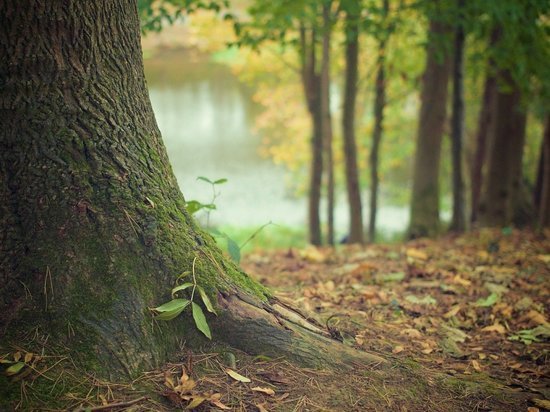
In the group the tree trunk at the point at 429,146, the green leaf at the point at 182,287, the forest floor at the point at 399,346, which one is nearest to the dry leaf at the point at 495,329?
the forest floor at the point at 399,346

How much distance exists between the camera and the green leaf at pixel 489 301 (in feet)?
13.0

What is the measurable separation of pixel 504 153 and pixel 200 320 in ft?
24.6

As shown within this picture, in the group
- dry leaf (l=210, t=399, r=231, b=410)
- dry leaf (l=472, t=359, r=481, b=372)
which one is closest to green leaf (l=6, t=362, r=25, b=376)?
dry leaf (l=210, t=399, r=231, b=410)

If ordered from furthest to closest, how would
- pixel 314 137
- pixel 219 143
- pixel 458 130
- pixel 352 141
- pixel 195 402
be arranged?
1. pixel 219 143
2. pixel 314 137
3. pixel 352 141
4. pixel 458 130
5. pixel 195 402

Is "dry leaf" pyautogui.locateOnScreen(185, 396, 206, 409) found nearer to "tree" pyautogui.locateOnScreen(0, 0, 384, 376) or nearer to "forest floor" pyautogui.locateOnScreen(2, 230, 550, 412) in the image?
"forest floor" pyautogui.locateOnScreen(2, 230, 550, 412)

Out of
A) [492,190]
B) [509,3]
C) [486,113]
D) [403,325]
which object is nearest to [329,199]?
[492,190]

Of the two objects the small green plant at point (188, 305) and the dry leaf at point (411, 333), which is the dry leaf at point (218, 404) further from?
the dry leaf at point (411, 333)

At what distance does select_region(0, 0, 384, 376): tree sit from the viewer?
2.40 meters

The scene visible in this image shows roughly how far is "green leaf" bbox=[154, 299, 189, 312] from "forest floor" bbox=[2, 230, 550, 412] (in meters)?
0.24

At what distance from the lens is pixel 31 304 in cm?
241

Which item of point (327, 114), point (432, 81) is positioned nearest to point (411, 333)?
point (432, 81)

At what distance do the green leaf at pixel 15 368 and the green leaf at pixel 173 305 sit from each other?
0.56m

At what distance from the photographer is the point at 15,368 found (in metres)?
2.26

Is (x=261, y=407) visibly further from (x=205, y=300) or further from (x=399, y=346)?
(x=399, y=346)
